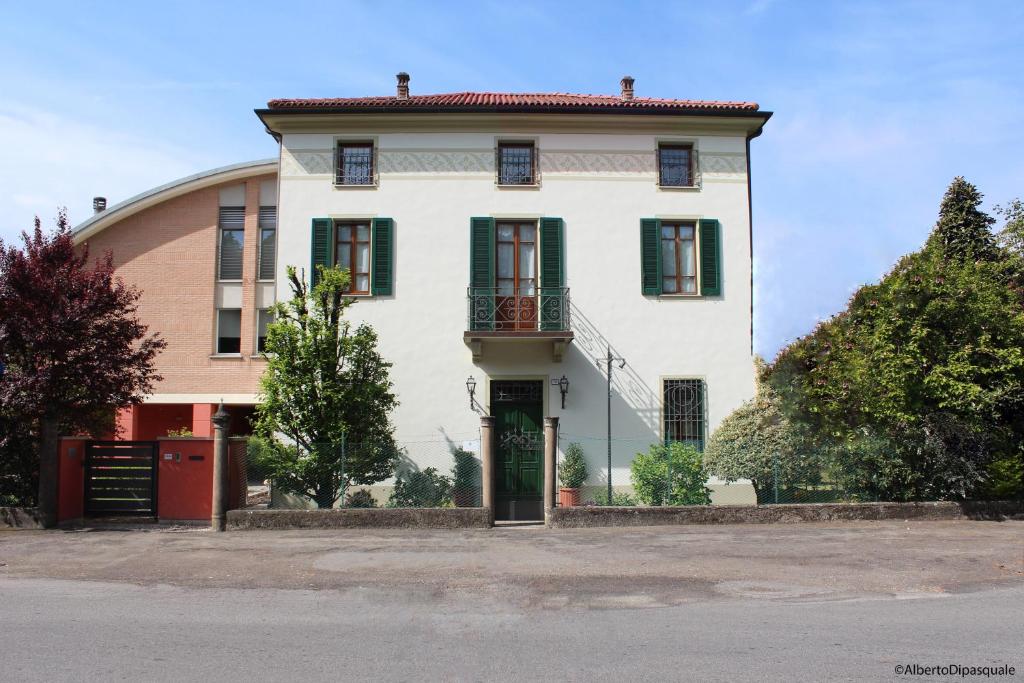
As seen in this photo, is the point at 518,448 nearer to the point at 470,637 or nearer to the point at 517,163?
the point at 517,163

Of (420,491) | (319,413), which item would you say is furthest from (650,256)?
(319,413)

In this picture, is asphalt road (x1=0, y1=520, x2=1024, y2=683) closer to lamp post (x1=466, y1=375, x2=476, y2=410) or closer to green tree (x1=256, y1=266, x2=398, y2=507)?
green tree (x1=256, y1=266, x2=398, y2=507)

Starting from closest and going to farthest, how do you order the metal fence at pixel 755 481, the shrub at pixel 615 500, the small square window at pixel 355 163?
1. the metal fence at pixel 755 481
2. the shrub at pixel 615 500
3. the small square window at pixel 355 163

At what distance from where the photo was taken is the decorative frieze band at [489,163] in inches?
623

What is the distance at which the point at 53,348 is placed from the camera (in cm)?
1172

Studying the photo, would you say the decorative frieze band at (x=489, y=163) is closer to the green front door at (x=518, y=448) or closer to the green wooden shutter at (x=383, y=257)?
the green wooden shutter at (x=383, y=257)

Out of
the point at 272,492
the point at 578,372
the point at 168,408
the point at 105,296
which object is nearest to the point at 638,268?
the point at 578,372

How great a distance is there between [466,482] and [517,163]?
7085 mm

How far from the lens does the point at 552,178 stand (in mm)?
15875

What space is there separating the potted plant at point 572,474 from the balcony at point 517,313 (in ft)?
6.23

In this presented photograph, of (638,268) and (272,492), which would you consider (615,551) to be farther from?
(638,268)

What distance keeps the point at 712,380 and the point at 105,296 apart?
11.4 meters

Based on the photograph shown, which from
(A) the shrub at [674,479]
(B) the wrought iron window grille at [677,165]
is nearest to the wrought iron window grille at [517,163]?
(B) the wrought iron window grille at [677,165]

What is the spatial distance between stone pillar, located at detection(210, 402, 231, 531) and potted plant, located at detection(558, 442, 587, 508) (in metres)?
6.07
